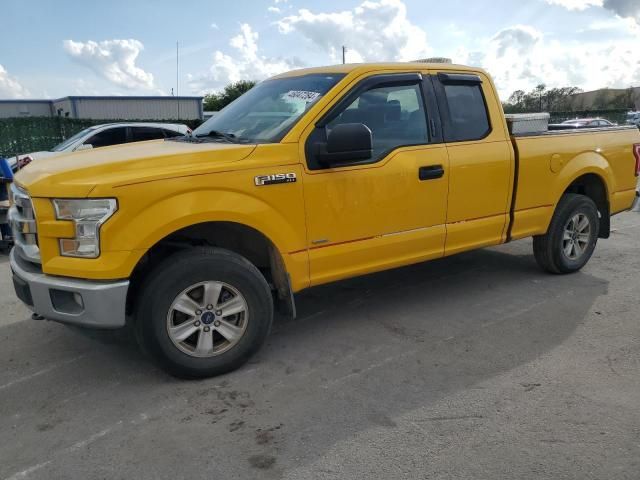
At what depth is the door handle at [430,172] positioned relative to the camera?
423cm

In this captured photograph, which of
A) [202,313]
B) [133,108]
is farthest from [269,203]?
[133,108]

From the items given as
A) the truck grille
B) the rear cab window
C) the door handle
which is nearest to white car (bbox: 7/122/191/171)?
the rear cab window

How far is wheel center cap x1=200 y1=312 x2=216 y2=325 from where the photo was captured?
3502mm

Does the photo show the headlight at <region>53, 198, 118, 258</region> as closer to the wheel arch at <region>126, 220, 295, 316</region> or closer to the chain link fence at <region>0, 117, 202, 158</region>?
the wheel arch at <region>126, 220, 295, 316</region>

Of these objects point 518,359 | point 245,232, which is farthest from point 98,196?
point 518,359

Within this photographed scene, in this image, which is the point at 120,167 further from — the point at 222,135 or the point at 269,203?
the point at 222,135

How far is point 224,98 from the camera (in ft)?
201

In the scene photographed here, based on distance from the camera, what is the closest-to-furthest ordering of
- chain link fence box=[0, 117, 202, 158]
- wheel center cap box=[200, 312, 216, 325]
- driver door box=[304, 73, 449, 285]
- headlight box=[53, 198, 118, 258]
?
1. headlight box=[53, 198, 118, 258]
2. wheel center cap box=[200, 312, 216, 325]
3. driver door box=[304, 73, 449, 285]
4. chain link fence box=[0, 117, 202, 158]

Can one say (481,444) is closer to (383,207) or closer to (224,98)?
(383,207)

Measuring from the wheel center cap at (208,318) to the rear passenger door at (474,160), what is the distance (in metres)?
2.09

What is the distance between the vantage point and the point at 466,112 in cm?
472

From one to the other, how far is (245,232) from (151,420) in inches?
53.3

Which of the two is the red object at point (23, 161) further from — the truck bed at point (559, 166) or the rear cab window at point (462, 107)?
the truck bed at point (559, 166)

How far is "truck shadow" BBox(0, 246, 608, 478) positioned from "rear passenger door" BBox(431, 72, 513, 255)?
69 cm
